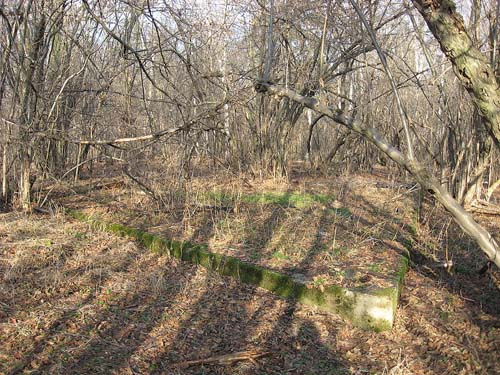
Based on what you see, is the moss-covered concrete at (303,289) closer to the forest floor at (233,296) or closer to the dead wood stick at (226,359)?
the forest floor at (233,296)

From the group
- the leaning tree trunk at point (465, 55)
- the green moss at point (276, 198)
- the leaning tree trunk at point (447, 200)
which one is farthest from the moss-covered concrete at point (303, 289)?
the green moss at point (276, 198)

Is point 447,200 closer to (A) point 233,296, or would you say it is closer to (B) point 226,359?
(B) point 226,359

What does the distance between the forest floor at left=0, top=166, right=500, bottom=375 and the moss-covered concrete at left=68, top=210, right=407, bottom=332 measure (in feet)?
0.29

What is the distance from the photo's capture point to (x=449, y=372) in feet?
9.49

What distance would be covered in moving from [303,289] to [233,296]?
63 centimetres

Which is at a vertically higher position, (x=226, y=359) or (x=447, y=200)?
(x=447, y=200)

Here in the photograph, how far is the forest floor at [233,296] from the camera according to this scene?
9.72 feet

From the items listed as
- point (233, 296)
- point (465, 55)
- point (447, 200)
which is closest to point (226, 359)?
point (233, 296)

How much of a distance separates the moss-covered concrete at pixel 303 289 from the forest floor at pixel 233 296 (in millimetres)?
89

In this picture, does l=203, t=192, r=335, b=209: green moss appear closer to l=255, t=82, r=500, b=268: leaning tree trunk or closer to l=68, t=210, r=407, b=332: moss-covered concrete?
l=68, t=210, r=407, b=332: moss-covered concrete

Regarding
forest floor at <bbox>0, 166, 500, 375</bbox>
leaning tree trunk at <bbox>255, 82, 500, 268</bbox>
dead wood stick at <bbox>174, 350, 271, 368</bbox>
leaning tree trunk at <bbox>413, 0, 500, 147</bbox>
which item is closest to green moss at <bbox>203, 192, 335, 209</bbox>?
forest floor at <bbox>0, 166, 500, 375</bbox>

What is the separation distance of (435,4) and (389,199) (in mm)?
4246

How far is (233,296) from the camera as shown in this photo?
3883 millimetres

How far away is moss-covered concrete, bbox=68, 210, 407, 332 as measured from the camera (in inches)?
132
